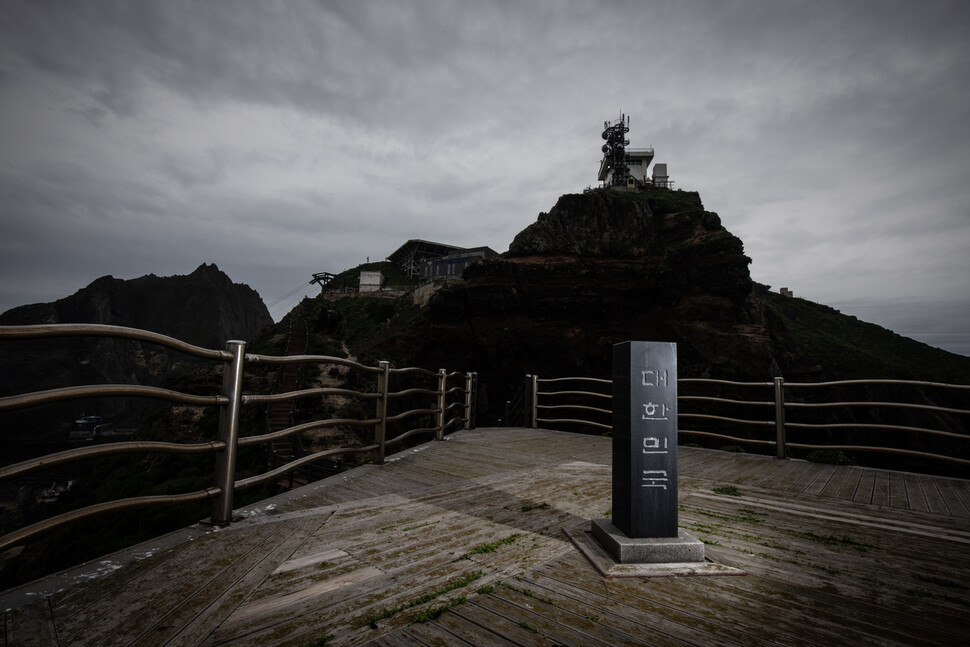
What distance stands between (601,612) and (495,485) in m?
2.30

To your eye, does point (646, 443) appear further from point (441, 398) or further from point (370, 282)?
point (370, 282)

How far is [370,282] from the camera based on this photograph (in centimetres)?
5388

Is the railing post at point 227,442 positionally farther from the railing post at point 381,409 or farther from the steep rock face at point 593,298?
the steep rock face at point 593,298

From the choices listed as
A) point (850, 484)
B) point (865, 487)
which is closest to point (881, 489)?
point (865, 487)

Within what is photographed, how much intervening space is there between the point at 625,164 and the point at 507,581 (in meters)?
58.5

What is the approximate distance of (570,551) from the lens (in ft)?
8.20

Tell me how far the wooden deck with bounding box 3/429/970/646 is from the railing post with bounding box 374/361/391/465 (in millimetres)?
987

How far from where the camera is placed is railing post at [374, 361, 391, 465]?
459 centimetres

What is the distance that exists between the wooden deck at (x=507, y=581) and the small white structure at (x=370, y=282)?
51.8 m

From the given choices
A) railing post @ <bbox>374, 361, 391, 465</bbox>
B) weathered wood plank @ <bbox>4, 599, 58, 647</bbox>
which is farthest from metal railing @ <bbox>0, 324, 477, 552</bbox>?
railing post @ <bbox>374, 361, 391, 465</bbox>

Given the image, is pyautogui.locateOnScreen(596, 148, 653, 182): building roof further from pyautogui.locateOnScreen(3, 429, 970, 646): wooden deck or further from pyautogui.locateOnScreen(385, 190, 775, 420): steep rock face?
pyautogui.locateOnScreen(3, 429, 970, 646): wooden deck

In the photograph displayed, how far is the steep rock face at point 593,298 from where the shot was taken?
98.8 feet

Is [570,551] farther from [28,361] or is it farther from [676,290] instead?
[28,361]

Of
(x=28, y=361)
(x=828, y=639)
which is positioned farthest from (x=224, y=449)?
(x=28, y=361)
